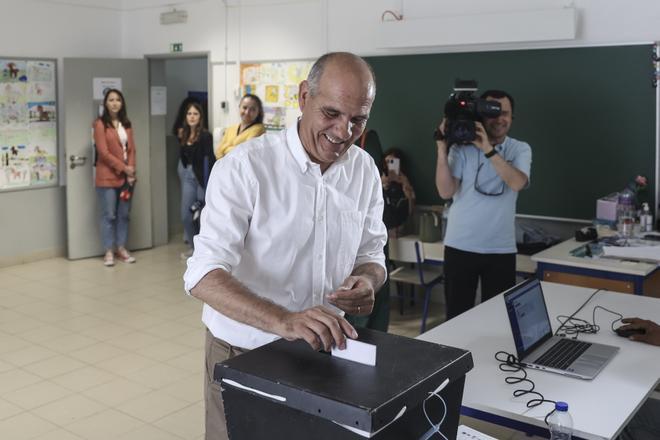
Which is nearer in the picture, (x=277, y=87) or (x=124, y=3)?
(x=277, y=87)

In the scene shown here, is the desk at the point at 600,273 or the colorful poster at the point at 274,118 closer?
the desk at the point at 600,273

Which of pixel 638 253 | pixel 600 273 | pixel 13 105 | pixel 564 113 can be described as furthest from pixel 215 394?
pixel 13 105

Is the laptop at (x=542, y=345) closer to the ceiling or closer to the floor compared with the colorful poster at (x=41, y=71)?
closer to the floor

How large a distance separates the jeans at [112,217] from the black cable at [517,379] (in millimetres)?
5600

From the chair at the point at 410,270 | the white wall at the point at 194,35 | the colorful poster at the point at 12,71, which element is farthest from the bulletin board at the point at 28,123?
the chair at the point at 410,270

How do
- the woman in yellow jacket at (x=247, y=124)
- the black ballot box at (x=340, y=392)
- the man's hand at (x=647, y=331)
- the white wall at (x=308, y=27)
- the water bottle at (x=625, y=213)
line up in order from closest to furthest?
the black ballot box at (x=340, y=392) → the man's hand at (x=647, y=331) → the water bottle at (x=625, y=213) → the white wall at (x=308, y=27) → the woman in yellow jacket at (x=247, y=124)

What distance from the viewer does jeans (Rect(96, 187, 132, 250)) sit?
7.44 m

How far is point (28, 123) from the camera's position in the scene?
733cm

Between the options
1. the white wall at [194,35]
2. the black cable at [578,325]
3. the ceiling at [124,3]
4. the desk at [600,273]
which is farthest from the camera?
the ceiling at [124,3]

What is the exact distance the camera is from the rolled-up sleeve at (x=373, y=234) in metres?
2.05

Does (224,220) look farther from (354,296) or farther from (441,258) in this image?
(441,258)

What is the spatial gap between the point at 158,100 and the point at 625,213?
16.7 ft

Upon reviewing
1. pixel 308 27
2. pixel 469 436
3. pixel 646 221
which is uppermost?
pixel 308 27

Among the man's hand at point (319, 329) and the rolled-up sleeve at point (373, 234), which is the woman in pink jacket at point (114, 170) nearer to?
the rolled-up sleeve at point (373, 234)
